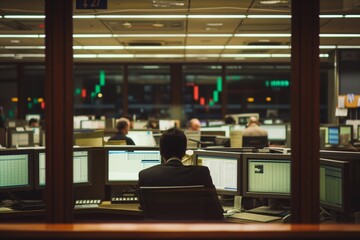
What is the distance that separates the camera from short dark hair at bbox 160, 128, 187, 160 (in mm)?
3420

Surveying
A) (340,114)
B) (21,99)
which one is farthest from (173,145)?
(21,99)

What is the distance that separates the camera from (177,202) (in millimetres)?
2969

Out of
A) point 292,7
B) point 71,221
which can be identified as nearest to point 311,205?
point 292,7

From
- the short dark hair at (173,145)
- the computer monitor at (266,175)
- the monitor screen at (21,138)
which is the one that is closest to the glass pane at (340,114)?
the computer monitor at (266,175)

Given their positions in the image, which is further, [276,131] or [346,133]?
[276,131]

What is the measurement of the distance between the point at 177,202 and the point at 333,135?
24.3 feet

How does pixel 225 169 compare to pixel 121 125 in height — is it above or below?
below

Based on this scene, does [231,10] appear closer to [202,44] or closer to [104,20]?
[104,20]

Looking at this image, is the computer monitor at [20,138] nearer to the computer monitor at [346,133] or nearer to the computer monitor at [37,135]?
the computer monitor at [37,135]

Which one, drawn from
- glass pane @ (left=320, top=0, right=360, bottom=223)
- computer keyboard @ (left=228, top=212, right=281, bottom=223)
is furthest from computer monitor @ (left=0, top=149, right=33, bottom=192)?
glass pane @ (left=320, top=0, right=360, bottom=223)

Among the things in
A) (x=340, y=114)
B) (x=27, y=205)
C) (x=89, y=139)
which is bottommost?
(x=27, y=205)

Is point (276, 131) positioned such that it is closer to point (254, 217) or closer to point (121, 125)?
point (121, 125)

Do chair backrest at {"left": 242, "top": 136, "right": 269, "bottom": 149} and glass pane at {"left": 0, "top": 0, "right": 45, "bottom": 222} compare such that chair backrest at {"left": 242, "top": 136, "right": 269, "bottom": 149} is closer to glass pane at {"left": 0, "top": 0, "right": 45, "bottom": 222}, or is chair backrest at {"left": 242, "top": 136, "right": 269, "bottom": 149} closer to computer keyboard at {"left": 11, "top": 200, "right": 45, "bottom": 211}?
glass pane at {"left": 0, "top": 0, "right": 45, "bottom": 222}

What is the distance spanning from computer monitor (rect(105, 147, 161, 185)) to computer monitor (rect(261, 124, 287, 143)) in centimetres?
643
